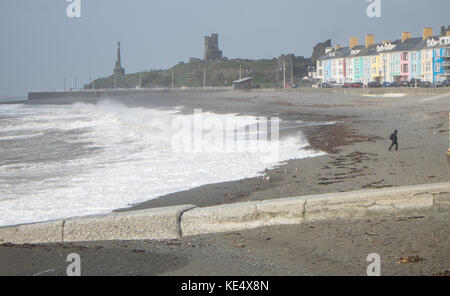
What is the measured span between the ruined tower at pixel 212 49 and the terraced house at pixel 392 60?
82.6 metres

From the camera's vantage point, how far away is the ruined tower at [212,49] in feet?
597

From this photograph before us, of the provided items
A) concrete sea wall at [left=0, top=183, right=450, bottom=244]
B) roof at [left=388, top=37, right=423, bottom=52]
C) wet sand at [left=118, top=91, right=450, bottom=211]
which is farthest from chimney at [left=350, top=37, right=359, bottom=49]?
concrete sea wall at [left=0, top=183, right=450, bottom=244]

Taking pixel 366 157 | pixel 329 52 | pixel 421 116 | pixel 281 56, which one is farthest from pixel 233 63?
pixel 366 157

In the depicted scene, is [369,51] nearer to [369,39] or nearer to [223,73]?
[369,39]

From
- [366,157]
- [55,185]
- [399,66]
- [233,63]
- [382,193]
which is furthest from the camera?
[233,63]

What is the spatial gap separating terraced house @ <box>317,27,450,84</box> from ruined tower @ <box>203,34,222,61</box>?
271ft

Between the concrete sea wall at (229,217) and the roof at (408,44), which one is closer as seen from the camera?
the concrete sea wall at (229,217)

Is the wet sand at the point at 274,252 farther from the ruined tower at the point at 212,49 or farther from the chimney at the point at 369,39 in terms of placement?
the ruined tower at the point at 212,49

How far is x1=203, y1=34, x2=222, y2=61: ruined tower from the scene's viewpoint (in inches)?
7160

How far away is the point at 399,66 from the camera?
270 ft

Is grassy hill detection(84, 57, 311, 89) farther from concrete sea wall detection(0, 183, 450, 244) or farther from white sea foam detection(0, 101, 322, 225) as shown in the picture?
concrete sea wall detection(0, 183, 450, 244)

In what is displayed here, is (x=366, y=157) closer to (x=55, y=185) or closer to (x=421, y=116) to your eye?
(x=55, y=185)

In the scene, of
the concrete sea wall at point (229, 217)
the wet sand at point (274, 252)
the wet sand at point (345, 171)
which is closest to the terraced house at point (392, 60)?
the wet sand at point (345, 171)
